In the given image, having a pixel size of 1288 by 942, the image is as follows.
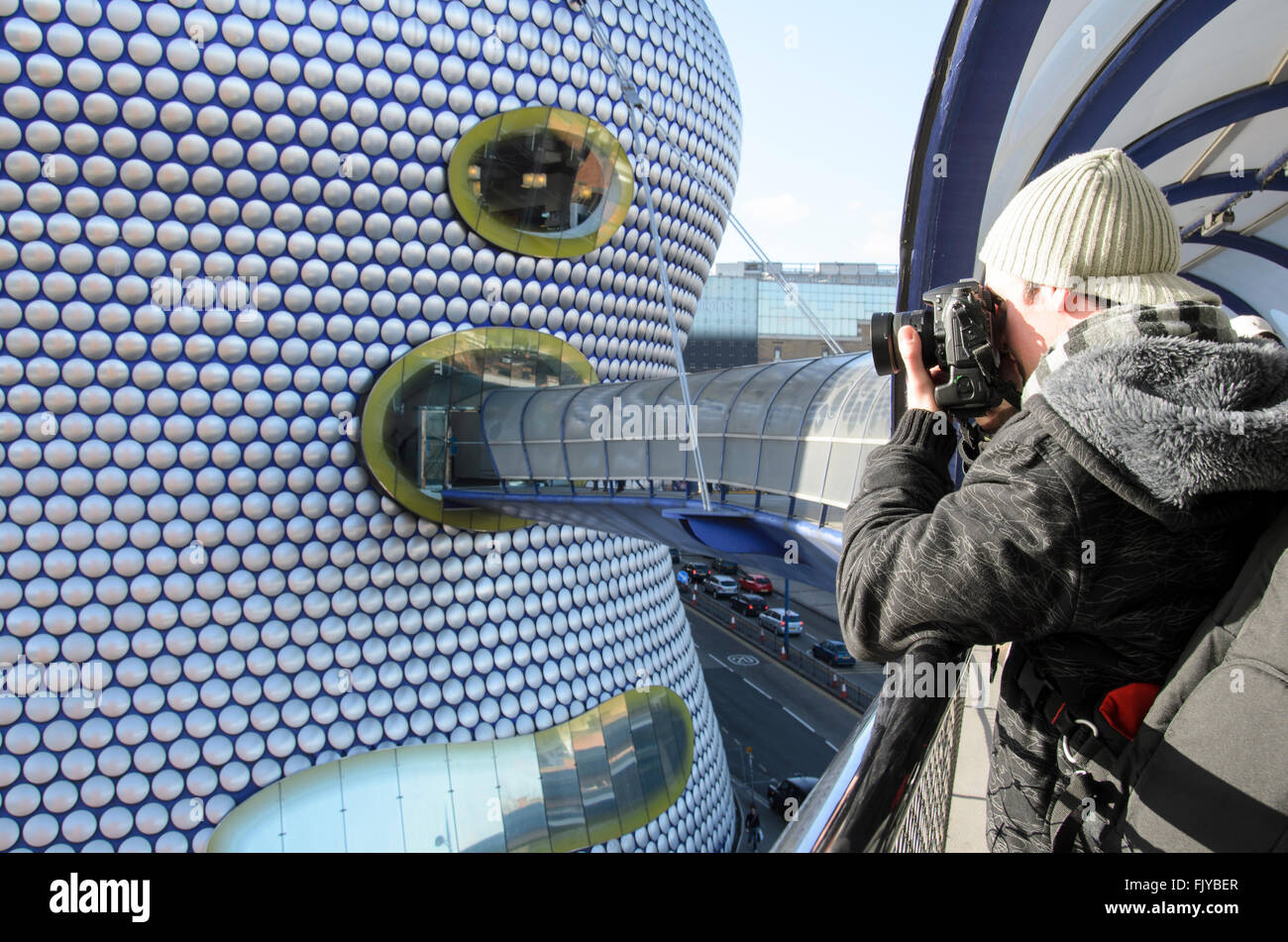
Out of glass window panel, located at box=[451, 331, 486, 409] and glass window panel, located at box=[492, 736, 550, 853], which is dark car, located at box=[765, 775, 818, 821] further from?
glass window panel, located at box=[451, 331, 486, 409]

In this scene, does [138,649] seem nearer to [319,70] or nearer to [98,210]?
[98,210]

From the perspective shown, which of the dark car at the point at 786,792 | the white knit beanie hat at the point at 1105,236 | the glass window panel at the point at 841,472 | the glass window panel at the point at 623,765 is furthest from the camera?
the dark car at the point at 786,792

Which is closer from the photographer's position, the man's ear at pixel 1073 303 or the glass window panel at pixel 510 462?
the man's ear at pixel 1073 303

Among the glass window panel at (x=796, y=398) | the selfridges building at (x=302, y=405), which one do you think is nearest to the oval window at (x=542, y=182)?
the selfridges building at (x=302, y=405)

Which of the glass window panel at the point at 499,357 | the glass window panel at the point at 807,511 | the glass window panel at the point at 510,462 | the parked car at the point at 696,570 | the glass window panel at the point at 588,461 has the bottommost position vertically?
the parked car at the point at 696,570

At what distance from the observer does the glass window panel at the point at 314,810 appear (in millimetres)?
8922

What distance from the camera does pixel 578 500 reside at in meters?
8.48

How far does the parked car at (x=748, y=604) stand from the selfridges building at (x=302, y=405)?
1402 cm

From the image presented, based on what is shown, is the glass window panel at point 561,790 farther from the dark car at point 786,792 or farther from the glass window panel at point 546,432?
the dark car at point 786,792

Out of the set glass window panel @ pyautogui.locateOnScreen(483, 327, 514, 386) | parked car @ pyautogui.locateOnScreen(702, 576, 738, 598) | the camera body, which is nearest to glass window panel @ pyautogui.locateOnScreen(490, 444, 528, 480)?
glass window panel @ pyautogui.locateOnScreen(483, 327, 514, 386)

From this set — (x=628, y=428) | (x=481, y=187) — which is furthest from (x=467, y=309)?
(x=628, y=428)

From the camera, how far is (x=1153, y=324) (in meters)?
1.23

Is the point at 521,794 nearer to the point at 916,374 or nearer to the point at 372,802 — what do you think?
the point at 372,802

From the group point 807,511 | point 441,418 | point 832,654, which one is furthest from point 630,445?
point 832,654
